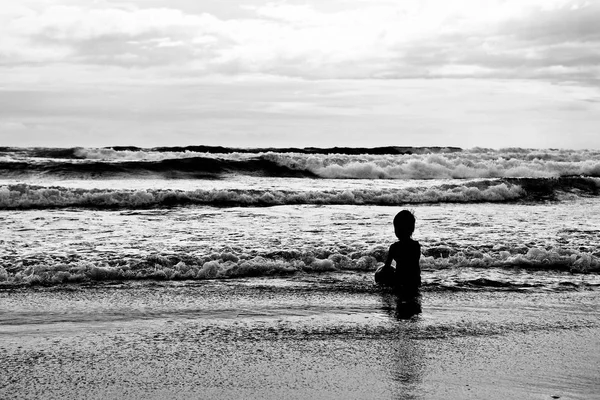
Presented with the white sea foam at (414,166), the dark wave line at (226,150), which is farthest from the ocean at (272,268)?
the dark wave line at (226,150)

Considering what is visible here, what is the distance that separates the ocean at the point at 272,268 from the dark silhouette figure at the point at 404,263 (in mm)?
172

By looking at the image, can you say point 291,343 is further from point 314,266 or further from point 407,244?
point 314,266

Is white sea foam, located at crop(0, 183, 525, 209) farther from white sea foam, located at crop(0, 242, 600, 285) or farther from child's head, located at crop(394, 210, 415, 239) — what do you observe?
child's head, located at crop(394, 210, 415, 239)

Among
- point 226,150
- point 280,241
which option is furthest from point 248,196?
point 226,150

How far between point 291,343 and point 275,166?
24.8 meters

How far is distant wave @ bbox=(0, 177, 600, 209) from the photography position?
15703 millimetres

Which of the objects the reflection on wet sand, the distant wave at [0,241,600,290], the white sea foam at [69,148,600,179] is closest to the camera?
the reflection on wet sand

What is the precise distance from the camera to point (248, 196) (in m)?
16.7

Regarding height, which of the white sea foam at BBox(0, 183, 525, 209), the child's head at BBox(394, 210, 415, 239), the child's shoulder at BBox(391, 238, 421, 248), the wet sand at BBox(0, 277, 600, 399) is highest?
the child's head at BBox(394, 210, 415, 239)

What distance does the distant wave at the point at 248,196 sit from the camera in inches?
618

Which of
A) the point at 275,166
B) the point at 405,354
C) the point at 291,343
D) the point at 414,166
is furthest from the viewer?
the point at 414,166

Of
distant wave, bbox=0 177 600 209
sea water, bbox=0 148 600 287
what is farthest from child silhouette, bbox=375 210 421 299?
distant wave, bbox=0 177 600 209

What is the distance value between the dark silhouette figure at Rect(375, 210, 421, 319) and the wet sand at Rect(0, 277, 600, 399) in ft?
0.80

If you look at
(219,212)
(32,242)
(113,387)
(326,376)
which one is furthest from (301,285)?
(219,212)
